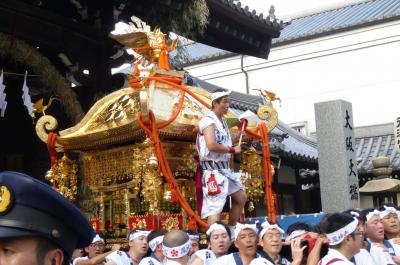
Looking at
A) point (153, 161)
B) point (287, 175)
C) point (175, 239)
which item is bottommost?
point (175, 239)

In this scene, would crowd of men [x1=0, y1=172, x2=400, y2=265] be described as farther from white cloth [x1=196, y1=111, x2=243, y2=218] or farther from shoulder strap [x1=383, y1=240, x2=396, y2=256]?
white cloth [x1=196, y1=111, x2=243, y2=218]

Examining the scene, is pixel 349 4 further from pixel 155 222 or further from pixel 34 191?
pixel 34 191

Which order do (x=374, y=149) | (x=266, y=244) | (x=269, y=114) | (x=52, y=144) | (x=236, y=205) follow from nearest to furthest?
1. (x=266, y=244)
2. (x=236, y=205)
3. (x=269, y=114)
4. (x=52, y=144)
5. (x=374, y=149)

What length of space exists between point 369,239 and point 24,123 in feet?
19.3

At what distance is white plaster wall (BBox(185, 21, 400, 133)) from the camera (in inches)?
837

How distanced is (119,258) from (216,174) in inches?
57.3

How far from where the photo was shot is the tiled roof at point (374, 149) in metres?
17.5

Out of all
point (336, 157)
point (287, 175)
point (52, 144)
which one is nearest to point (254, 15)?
point (336, 157)

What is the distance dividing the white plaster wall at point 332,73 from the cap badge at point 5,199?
66.0 ft

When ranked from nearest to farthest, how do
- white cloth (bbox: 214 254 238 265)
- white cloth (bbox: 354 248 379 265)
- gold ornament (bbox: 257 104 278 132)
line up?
white cloth (bbox: 354 248 379 265) < white cloth (bbox: 214 254 238 265) < gold ornament (bbox: 257 104 278 132)

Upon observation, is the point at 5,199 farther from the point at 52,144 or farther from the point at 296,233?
the point at 52,144

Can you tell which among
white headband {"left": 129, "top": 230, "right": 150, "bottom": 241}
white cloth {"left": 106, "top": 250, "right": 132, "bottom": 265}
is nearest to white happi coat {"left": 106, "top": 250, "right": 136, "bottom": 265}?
white cloth {"left": 106, "top": 250, "right": 132, "bottom": 265}

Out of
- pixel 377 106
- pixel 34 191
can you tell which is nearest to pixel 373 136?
pixel 377 106

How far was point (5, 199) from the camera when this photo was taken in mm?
1798
